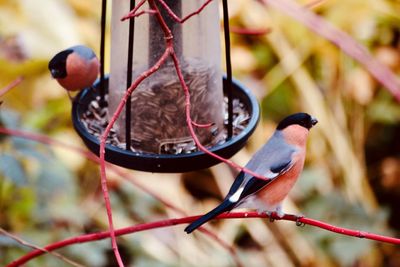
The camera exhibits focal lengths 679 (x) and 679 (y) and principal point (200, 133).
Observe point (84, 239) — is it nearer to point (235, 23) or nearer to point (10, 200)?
point (10, 200)

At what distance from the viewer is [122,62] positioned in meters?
1.43

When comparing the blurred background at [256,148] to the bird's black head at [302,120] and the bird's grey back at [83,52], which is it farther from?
the bird's black head at [302,120]

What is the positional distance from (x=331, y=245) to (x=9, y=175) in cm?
127

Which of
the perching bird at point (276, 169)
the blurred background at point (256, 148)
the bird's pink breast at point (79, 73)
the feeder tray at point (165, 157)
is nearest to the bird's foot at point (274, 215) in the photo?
the perching bird at point (276, 169)

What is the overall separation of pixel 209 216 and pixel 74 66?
470mm

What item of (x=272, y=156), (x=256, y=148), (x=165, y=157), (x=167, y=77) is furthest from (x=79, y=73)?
(x=256, y=148)

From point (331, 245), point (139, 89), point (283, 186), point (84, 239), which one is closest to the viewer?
point (84, 239)

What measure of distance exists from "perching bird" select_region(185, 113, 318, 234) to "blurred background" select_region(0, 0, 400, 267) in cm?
99

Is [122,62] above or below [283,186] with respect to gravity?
above

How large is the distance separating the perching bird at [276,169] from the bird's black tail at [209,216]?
3cm

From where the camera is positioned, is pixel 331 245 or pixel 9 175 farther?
pixel 331 245

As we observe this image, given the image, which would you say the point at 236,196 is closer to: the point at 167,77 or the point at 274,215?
the point at 274,215

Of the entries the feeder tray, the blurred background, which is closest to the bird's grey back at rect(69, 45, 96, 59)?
the feeder tray

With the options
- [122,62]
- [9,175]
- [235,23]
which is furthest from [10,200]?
[235,23]
